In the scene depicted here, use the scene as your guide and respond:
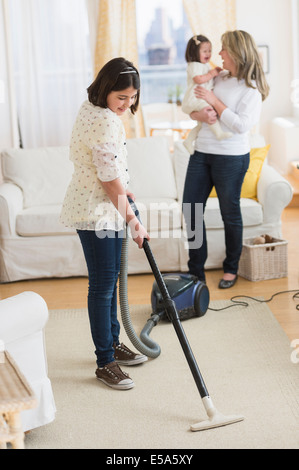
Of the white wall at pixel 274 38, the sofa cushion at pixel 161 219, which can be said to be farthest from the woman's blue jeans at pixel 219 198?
the white wall at pixel 274 38

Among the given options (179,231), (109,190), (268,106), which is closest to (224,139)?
(179,231)

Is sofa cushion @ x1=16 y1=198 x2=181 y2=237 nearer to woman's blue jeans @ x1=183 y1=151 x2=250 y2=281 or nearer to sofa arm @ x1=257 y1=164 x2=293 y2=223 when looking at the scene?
woman's blue jeans @ x1=183 y1=151 x2=250 y2=281

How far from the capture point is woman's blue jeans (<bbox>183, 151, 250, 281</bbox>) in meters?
3.58

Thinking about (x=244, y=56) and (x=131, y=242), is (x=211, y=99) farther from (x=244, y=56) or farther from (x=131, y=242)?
(x=131, y=242)

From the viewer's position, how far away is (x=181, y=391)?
2.59m

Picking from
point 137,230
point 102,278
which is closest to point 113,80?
point 137,230

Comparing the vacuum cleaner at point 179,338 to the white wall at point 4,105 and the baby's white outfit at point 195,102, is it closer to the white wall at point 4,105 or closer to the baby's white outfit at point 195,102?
the baby's white outfit at point 195,102

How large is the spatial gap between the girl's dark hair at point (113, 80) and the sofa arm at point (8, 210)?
178 centimetres

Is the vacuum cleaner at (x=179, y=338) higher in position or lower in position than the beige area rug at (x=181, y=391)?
higher

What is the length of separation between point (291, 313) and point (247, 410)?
107 cm

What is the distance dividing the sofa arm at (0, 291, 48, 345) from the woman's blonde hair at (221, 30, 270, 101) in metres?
1.81

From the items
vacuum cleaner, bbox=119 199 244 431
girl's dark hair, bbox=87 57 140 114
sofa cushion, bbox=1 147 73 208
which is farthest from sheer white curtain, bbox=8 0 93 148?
girl's dark hair, bbox=87 57 140 114

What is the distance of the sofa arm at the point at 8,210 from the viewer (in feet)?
13.2

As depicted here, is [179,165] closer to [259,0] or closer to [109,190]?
[109,190]
